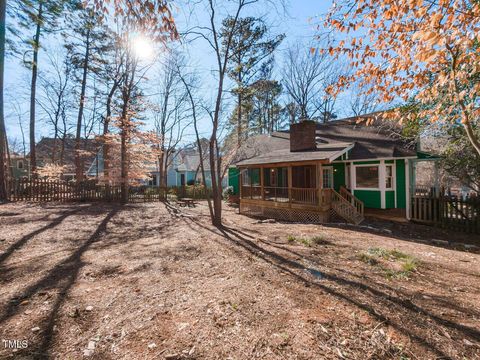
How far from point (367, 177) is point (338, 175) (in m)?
1.52

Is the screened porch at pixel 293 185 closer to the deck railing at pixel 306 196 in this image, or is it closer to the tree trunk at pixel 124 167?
the deck railing at pixel 306 196

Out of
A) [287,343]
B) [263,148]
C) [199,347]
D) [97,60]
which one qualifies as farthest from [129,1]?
[97,60]

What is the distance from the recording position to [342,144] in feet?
41.4

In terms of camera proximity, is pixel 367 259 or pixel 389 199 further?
pixel 389 199

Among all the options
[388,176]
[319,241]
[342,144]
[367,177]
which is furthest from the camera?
[342,144]

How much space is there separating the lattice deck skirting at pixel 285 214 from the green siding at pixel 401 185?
11.4 ft

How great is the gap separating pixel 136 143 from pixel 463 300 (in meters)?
16.7

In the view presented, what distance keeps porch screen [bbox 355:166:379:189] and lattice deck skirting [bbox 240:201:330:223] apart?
8.81 feet

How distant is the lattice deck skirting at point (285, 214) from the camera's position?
10535 mm

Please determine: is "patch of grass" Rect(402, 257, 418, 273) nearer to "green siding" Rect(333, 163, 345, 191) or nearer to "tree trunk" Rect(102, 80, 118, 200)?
"green siding" Rect(333, 163, 345, 191)

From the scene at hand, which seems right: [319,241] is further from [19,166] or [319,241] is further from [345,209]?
[19,166]

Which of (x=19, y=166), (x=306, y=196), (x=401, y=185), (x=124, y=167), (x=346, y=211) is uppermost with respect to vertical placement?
(x=19, y=166)

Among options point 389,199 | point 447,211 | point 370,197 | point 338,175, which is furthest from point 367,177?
point 447,211

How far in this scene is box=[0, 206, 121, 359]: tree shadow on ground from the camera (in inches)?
85.8
